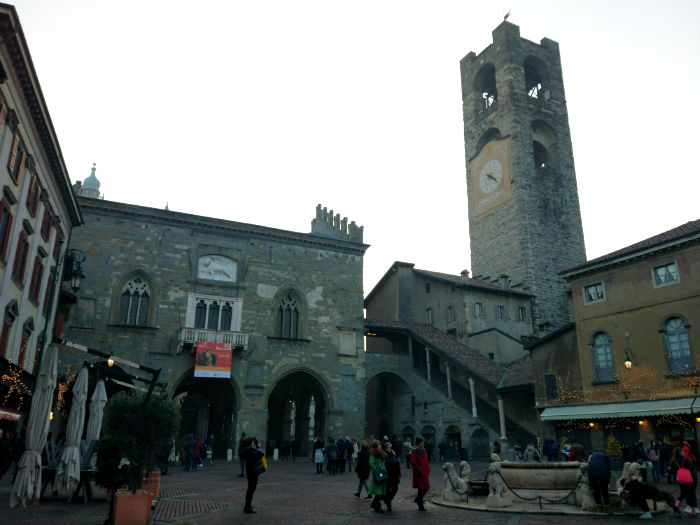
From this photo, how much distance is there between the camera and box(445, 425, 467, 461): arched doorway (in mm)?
29125

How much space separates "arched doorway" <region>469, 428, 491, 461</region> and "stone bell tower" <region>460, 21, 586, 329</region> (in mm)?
14119

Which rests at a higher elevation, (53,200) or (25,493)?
(53,200)

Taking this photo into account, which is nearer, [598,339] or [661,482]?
[661,482]

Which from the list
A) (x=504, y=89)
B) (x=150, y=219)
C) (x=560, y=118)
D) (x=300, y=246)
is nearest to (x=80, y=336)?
(x=150, y=219)

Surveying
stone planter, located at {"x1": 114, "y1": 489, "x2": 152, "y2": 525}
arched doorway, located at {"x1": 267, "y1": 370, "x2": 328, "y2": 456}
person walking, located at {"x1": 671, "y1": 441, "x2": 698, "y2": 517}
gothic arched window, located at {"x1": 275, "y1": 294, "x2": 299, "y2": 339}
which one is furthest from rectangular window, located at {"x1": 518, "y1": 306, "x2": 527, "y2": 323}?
stone planter, located at {"x1": 114, "y1": 489, "x2": 152, "y2": 525}

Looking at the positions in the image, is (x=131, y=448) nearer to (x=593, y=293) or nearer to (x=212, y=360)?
(x=212, y=360)

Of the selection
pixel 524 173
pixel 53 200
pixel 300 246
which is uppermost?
pixel 524 173

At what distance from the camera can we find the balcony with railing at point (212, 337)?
27828mm

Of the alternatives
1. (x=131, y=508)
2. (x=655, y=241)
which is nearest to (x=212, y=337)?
(x=131, y=508)

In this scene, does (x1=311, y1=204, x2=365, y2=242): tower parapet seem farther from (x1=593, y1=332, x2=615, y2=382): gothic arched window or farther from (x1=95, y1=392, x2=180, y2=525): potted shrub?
(x1=95, y1=392, x2=180, y2=525): potted shrub

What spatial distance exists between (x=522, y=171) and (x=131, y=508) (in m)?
42.0

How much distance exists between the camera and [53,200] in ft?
72.0

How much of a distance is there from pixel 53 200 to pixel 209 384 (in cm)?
1372

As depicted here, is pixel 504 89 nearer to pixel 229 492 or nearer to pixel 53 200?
pixel 53 200
